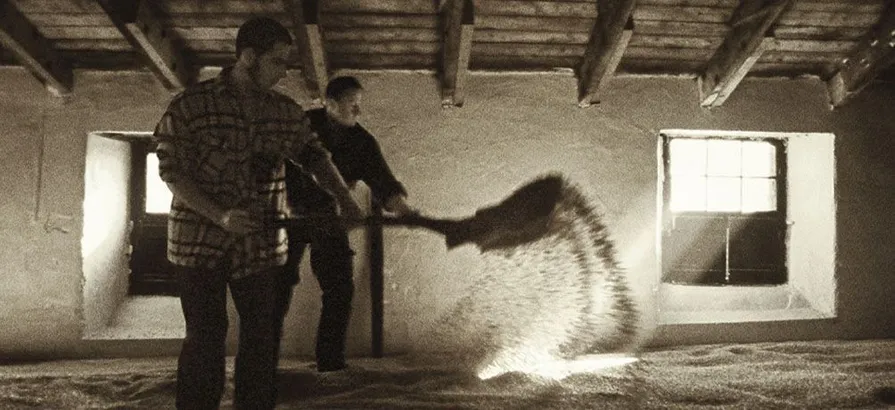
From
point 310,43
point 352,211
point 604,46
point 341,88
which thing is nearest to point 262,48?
point 352,211

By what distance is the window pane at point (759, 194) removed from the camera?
5.98 metres

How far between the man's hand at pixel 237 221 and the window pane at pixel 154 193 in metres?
3.52

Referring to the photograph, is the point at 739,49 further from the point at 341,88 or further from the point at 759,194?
the point at 341,88

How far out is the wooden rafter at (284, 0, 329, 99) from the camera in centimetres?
Answer: 422

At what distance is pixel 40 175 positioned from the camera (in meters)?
5.12

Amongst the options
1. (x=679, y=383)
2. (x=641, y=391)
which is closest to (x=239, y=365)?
(x=641, y=391)

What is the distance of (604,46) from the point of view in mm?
4688

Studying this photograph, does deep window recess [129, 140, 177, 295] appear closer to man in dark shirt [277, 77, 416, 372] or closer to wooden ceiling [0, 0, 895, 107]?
wooden ceiling [0, 0, 895, 107]

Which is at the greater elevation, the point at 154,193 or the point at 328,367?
the point at 154,193

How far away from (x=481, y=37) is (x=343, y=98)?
4.32 feet

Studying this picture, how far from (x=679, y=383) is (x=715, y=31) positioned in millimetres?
2652

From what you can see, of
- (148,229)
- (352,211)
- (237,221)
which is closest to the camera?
(237,221)

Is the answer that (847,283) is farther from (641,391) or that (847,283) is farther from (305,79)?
(305,79)

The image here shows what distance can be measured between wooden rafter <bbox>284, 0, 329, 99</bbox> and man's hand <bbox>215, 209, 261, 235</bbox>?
2092mm
